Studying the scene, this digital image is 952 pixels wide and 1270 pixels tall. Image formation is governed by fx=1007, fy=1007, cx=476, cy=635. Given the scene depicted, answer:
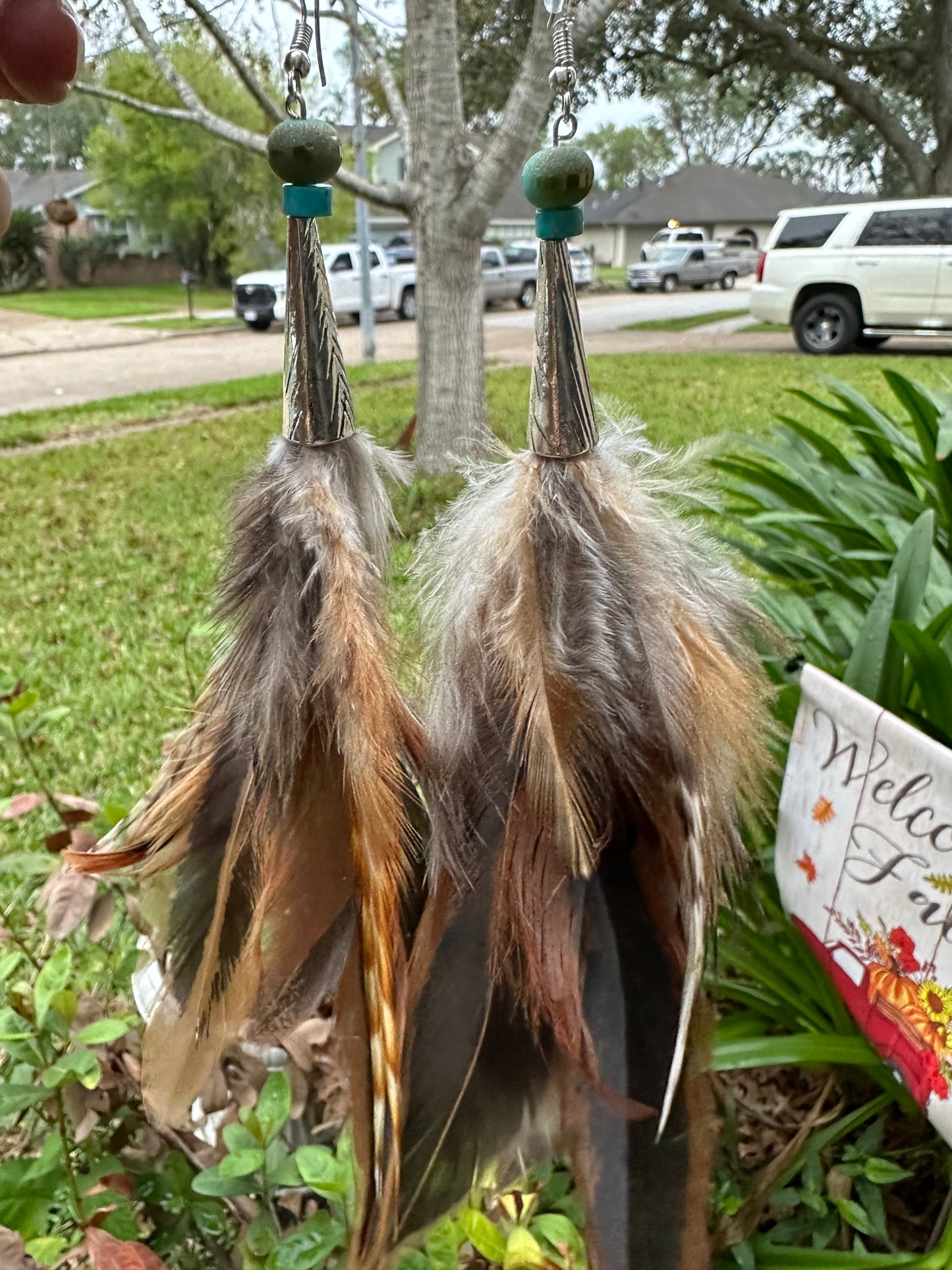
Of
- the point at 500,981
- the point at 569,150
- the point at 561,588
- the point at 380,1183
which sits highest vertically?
the point at 569,150

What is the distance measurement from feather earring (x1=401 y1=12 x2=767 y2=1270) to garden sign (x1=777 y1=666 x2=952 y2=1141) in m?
0.32

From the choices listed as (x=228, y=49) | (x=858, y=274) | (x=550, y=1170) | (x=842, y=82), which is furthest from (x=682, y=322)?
(x=550, y=1170)

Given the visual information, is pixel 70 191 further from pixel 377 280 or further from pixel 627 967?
pixel 627 967

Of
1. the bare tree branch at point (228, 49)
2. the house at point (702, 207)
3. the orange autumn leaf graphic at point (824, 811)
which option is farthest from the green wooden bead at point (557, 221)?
the house at point (702, 207)

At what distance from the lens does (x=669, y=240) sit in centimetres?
3178

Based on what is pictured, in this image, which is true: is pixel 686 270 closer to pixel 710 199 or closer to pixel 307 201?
pixel 710 199

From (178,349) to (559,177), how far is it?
15.2m

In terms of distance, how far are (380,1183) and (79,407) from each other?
28.9 ft

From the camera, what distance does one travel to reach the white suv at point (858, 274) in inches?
Result: 397

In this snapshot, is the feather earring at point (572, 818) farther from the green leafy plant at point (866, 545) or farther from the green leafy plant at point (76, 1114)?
the green leafy plant at point (866, 545)

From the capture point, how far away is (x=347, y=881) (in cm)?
85

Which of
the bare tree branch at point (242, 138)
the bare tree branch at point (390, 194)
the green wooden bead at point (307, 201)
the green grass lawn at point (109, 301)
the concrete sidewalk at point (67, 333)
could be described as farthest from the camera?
the green grass lawn at point (109, 301)

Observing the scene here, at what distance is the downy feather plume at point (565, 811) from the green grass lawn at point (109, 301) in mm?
20737

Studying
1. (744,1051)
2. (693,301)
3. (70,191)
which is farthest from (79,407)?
(70,191)
